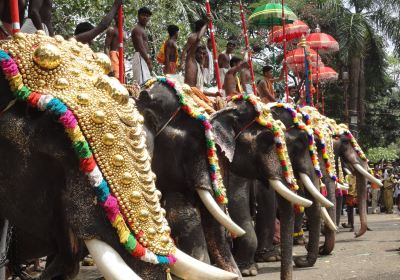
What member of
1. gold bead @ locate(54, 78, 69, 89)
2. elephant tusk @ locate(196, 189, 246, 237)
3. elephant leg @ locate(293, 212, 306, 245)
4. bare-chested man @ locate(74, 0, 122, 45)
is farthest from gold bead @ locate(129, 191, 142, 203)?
elephant leg @ locate(293, 212, 306, 245)

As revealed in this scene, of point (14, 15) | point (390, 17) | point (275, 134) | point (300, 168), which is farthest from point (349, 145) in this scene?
point (390, 17)

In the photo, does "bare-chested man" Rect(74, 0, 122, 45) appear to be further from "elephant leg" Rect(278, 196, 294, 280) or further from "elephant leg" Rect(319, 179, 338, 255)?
"elephant leg" Rect(319, 179, 338, 255)

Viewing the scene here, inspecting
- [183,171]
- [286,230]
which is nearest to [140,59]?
[183,171]

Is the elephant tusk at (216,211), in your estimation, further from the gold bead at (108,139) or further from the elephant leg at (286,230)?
the gold bead at (108,139)

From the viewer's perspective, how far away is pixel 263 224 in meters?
10.3

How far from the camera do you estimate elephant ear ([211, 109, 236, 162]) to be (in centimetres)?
703

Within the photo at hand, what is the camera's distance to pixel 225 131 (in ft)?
23.7

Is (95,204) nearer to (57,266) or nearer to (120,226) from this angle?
(120,226)

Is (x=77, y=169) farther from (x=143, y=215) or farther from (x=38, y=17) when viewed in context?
(x=38, y=17)

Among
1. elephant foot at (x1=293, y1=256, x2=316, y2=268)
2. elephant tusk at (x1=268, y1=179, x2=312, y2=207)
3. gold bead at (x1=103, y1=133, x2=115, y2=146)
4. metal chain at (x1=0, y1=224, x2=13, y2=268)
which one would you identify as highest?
gold bead at (x1=103, y1=133, x2=115, y2=146)

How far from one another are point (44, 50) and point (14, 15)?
2.50ft

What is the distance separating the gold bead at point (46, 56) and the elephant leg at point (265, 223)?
25.3ft

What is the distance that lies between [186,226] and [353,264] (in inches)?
179

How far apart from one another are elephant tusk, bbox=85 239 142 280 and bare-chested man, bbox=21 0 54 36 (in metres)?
1.82
